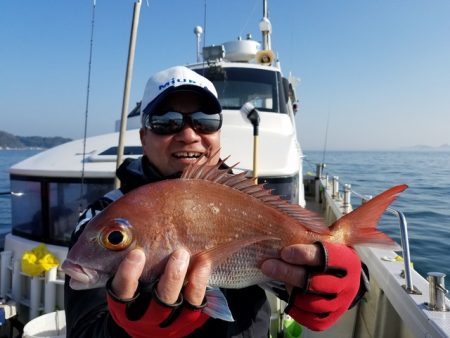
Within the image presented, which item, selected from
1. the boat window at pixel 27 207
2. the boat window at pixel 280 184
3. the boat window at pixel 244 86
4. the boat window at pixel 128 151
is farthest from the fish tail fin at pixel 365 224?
the boat window at pixel 244 86

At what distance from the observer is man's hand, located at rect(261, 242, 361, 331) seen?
53.5 inches

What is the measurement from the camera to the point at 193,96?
1879 millimetres

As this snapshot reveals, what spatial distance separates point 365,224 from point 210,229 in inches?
26.5

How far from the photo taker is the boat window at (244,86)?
6.06 m

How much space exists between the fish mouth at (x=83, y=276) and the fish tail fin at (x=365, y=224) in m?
0.95

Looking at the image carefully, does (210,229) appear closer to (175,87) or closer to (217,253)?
(217,253)

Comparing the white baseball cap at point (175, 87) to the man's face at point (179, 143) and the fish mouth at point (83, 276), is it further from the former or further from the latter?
the fish mouth at point (83, 276)

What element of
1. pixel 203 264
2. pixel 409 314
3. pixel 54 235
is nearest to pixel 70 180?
pixel 54 235

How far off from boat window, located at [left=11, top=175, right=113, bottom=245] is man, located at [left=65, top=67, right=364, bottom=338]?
1.62 m

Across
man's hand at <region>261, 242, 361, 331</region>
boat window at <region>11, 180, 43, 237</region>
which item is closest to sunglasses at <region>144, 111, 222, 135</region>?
man's hand at <region>261, 242, 361, 331</region>

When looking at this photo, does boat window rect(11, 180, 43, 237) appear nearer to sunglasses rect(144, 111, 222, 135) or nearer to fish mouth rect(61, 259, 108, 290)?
sunglasses rect(144, 111, 222, 135)

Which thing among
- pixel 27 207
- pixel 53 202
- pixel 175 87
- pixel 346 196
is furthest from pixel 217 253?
pixel 346 196

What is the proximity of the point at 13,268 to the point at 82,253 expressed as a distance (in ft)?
10.00

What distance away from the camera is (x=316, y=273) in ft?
4.52
